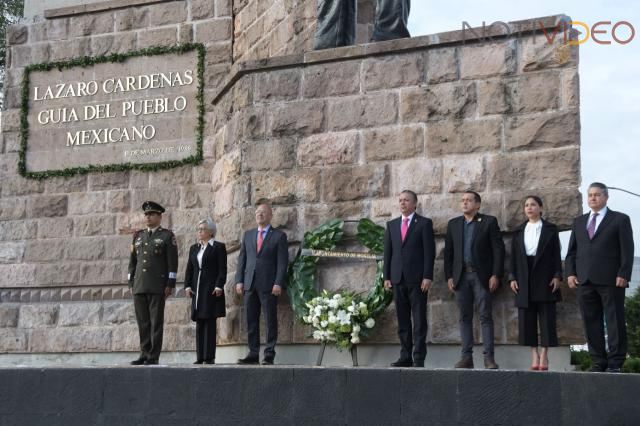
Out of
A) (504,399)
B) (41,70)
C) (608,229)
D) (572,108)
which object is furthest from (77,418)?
(41,70)

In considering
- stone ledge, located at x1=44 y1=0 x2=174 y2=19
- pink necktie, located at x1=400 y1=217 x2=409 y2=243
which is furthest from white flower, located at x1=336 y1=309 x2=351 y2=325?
stone ledge, located at x1=44 y1=0 x2=174 y2=19

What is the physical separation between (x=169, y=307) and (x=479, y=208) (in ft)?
15.7

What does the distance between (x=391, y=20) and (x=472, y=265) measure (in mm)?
2941

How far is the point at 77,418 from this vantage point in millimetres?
7637

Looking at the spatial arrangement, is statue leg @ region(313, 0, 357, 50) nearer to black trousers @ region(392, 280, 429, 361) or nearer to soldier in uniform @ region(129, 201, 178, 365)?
soldier in uniform @ region(129, 201, 178, 365)

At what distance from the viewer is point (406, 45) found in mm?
9359

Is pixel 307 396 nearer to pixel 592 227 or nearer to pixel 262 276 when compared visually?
pixel 262 276

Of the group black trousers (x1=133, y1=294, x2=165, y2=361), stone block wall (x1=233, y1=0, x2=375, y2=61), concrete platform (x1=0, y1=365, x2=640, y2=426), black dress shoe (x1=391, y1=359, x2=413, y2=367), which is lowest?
concrete platform (x1=0, y1=365, x2=640, y2=426)

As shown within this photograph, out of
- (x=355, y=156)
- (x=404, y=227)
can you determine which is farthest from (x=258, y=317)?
(x=355, y=156)

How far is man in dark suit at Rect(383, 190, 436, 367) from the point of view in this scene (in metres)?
8.36

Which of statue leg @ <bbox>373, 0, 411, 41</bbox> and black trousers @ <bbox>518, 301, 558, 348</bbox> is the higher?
statue leg @ <bbox>373, 0, 411, 41</bbox>

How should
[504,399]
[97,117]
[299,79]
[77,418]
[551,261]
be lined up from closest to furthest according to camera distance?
[504,399]
[77,418]
[551,261]
[299,79]
[97,117]

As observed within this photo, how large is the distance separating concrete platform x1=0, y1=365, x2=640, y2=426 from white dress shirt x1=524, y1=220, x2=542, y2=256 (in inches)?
67.8

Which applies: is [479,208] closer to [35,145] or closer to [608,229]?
[608,229]
